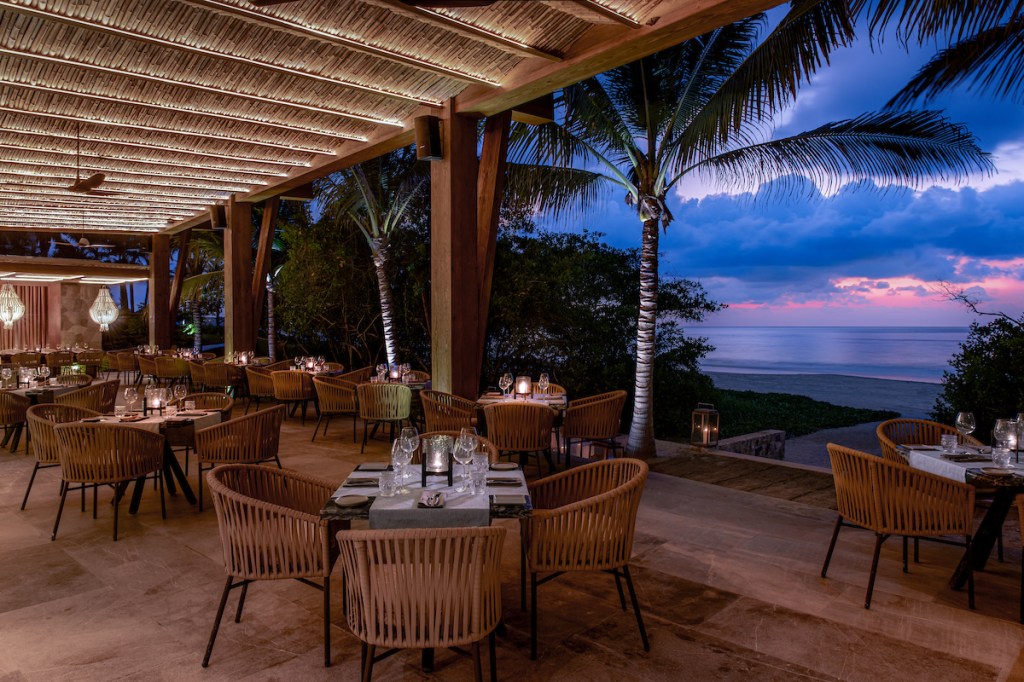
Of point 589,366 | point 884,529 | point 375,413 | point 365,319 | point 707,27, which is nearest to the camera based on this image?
point 884,529

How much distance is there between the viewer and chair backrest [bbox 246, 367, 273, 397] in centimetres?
870

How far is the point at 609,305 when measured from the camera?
30.9 ft

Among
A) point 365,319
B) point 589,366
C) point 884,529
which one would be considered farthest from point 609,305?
point 884,529

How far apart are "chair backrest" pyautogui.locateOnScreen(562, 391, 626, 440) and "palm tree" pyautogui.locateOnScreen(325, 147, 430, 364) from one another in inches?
194

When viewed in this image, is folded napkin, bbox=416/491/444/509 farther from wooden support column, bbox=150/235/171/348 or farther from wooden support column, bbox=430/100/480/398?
wooden support column, bbox=150/235/171/348

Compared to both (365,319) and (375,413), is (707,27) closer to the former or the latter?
(375,413)

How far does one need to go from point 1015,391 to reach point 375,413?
20.0 ft

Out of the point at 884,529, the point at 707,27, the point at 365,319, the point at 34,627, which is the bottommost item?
the point at 34,627

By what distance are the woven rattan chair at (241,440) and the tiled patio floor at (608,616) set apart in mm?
497

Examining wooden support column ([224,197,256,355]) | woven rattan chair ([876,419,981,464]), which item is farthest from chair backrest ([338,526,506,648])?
wooden support column ([224,197,256,355])

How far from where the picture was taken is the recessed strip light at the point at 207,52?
4.35 meters

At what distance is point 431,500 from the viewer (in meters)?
2.54

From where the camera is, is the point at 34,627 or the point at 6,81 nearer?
the point at 34,627

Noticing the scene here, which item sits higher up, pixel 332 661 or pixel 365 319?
pixel 365 319
